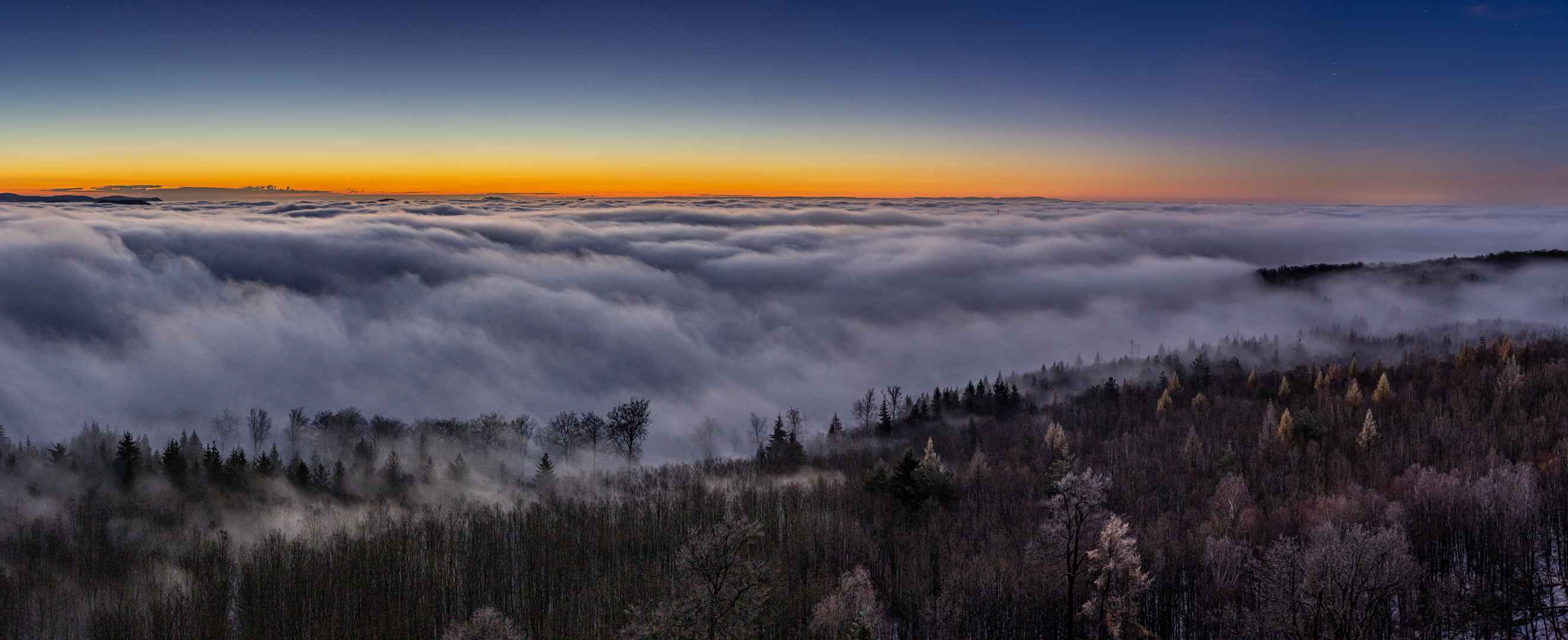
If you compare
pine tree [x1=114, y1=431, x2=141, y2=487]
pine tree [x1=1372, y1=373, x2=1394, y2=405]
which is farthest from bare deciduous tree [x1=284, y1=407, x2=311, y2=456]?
pine tree [x1=1372, y1=373, x2=1394, y2=405]

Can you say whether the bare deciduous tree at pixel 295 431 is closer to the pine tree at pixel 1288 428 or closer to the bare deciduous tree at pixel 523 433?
the bare deciduous tree at pixel 523 433

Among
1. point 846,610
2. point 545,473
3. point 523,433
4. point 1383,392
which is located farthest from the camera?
point 523,433

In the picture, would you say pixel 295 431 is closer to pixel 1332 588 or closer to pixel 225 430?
pixel 225 430

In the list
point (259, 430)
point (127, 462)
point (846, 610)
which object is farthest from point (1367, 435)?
point (259, 430)

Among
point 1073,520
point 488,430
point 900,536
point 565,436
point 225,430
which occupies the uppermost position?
point 1073,520

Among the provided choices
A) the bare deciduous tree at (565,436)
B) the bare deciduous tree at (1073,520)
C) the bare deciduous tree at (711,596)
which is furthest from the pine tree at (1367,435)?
the bare deciduous tree at (565,436)

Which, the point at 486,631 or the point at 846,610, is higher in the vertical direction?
the point at 486,631

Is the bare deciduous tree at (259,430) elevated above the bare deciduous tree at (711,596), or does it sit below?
below

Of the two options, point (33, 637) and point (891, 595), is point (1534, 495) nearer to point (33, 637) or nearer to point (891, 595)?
point (891, 595)

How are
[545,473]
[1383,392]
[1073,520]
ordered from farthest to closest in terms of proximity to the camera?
[1383,392] → [545,473] → [1073,520]

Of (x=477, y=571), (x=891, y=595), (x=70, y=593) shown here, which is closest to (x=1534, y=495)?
(x=891, y=595)
